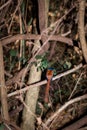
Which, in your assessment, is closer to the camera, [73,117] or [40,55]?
[40,55]

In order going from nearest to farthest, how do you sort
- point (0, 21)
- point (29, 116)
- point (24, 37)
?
point (24, 37), point (29, 116), point (0, 21)

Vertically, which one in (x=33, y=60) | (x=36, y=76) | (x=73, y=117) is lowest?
(x=73, y=117)

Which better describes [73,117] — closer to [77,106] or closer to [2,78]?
[77,106]

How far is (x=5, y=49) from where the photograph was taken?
229 centimetres

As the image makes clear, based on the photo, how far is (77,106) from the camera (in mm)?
2270

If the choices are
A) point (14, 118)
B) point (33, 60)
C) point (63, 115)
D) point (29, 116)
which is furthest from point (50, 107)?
point (33, 60)

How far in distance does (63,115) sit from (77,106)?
0.16 m

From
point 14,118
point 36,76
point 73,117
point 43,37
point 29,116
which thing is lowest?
point 73,117

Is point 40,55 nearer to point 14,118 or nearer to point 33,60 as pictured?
point 33,60

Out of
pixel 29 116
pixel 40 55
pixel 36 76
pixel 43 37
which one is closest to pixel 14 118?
pixel 29 116

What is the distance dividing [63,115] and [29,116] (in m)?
0.52

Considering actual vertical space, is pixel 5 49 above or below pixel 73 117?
above

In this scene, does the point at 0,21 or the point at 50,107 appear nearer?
the point at 0,21

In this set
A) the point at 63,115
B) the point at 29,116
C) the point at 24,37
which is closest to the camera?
the point at 24,37
